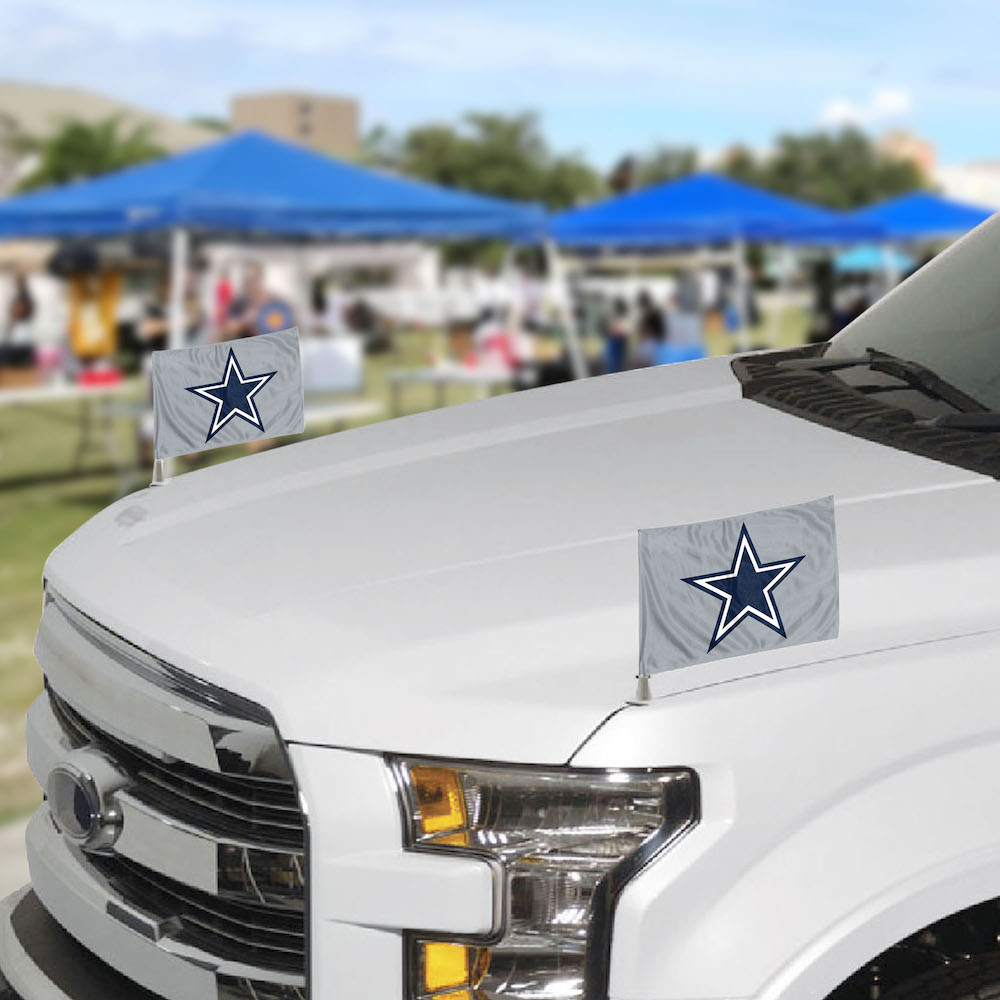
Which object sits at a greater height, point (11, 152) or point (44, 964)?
point (11, 152)

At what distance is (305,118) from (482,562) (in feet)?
416

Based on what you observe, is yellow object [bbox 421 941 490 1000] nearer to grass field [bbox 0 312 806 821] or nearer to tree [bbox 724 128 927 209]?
grass field [bbox 0 312 806 821]

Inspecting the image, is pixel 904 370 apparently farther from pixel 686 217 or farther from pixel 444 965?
pixel 686 217

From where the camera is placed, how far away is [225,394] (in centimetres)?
302

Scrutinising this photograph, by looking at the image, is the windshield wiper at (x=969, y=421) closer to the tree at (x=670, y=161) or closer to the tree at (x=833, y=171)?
the tree at (x=833, y=171)

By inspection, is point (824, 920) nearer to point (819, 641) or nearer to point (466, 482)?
point (819, 641)

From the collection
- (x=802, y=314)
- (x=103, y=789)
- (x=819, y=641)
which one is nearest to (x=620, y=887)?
(x=819, y=641)

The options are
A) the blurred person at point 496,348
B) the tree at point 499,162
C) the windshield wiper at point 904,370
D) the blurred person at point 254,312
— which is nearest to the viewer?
the windshield wiper at point 904,370

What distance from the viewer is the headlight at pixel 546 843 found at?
70.5 inches

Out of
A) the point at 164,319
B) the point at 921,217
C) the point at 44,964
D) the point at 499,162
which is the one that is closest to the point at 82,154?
the point at 499,162

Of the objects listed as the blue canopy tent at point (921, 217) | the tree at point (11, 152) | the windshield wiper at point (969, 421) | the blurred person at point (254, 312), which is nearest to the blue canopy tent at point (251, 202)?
the blurred person at point (254, 312)

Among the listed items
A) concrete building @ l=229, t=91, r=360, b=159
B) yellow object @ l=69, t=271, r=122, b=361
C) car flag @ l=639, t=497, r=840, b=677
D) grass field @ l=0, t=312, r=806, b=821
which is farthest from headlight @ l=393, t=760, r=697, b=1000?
concrete building @ l=229, t=91, r=360, b=159

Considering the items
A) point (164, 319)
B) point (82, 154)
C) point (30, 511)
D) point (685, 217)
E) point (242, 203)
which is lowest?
point (30, 511)

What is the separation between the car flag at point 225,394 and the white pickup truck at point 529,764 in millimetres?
644
